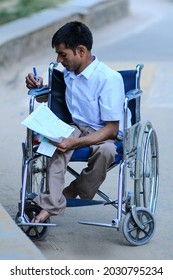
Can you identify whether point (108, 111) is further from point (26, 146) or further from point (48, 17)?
point (48, 17)

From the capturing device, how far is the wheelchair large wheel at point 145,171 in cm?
559

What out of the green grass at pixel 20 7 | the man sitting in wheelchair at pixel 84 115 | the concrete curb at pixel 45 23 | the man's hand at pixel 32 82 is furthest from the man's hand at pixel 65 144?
the green grass at pixel 20 7

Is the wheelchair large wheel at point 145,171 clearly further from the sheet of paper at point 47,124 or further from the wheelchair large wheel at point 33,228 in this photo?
the wheelchair large wheel at point 33,228

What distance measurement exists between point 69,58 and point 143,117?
3.39m

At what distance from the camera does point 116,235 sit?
5.93 m

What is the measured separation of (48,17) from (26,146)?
7.72 meters

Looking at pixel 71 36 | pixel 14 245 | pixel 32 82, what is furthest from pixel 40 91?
pixel 14 245

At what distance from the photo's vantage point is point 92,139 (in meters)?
5.54

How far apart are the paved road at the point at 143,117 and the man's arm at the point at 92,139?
2.15ft

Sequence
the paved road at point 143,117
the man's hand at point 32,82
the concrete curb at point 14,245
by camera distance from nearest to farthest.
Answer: the concrete curb at point 14,245 < the paved road at point 143,117 < the man's hand at point 32,82

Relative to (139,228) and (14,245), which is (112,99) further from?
(14,245)

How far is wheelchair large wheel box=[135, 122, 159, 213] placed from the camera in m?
5.59

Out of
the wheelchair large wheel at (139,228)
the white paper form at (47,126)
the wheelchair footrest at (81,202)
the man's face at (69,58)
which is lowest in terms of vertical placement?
the wheelchair large wheel at (139,228)

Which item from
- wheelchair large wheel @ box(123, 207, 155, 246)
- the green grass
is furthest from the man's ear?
the green grass
